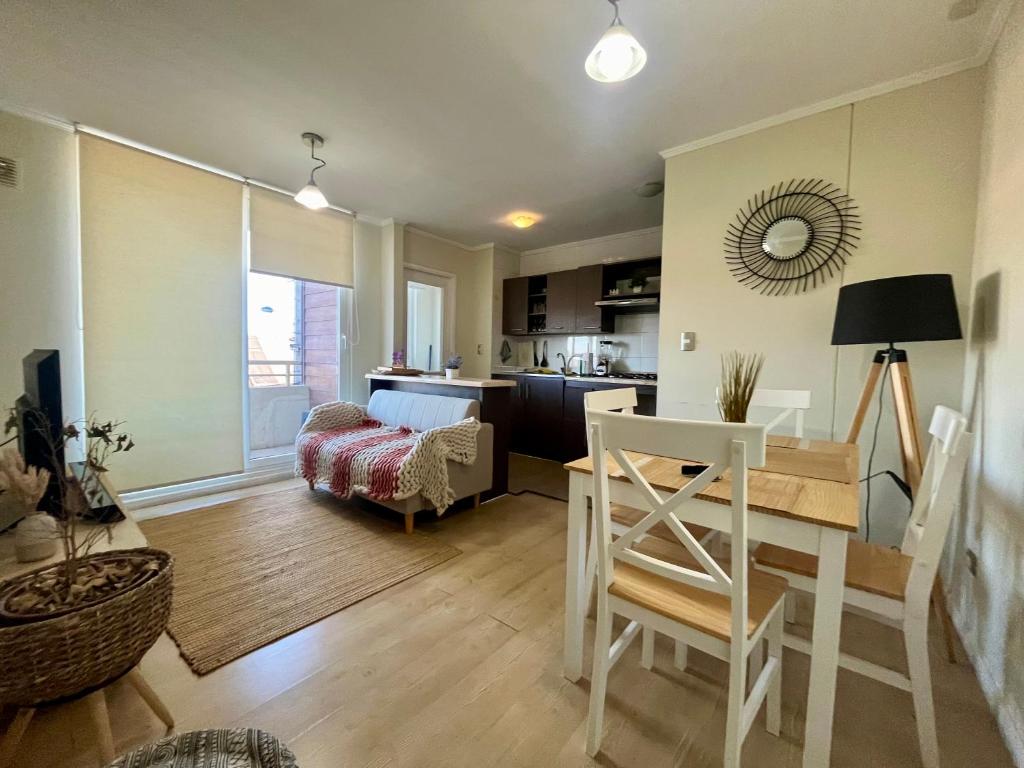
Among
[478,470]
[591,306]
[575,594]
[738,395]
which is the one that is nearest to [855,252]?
[738,395]

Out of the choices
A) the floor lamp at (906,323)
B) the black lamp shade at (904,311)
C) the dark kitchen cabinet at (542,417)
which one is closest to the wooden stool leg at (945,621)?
the floor lamp at (906,323)

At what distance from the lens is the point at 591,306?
4520 mm

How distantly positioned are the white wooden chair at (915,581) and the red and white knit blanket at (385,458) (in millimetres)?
1849

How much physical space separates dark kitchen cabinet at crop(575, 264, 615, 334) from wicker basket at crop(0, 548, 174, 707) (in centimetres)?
407

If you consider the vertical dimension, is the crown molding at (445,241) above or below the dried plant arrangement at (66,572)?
above

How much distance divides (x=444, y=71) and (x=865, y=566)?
2.73 metres

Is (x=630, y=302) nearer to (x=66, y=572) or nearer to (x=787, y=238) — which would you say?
(x=787, y=238)

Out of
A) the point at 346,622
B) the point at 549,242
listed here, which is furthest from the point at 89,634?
the point at 549,242

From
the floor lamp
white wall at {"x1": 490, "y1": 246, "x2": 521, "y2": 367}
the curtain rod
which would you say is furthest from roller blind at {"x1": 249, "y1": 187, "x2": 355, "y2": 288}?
the floor lamp

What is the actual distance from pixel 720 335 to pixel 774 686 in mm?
1987

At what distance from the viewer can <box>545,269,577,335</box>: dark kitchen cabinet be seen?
4695mm

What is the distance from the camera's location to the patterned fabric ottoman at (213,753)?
0.90m

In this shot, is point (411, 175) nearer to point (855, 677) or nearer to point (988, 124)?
point (988, 124)

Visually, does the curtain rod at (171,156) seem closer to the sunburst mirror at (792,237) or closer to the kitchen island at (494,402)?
the kitchen island at (494,402)
